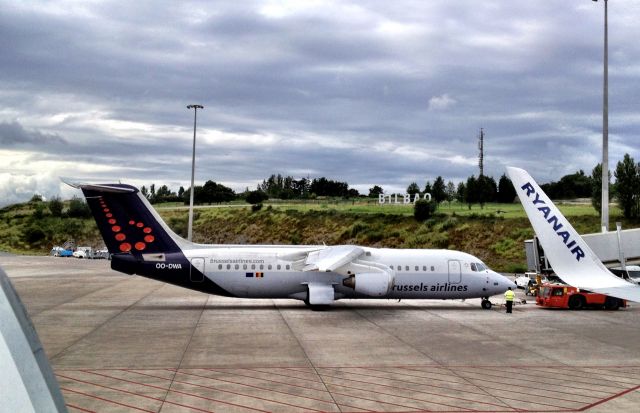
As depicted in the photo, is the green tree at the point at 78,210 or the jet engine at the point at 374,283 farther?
the green tree at the point at 78,210

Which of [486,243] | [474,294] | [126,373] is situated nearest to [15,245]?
[486,243]

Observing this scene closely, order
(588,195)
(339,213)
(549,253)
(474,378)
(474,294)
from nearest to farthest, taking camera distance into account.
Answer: (549,253)
(474,378)
(474,294)
(339,213)
(588,195)

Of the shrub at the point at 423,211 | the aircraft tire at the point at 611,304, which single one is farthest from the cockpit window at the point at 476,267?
the shrub at the point at 423,211

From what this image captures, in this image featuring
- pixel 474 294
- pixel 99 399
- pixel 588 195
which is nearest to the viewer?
pixel 99 399

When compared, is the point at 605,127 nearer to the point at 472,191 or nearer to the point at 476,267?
the point at 476,267

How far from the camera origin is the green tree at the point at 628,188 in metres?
78.1

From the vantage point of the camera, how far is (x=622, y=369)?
18.5m

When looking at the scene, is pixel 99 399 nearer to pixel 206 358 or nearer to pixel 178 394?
pixel 178 394

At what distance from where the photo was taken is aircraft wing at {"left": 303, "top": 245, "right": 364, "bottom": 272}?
2995cm

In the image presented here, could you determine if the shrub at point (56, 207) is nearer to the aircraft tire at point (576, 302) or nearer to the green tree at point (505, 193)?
the green tree at point (505, 193)

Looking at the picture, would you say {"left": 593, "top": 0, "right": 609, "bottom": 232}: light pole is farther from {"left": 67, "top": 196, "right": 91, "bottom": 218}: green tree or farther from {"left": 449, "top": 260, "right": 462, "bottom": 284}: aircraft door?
{"left": 67, "top": 196, "right": 91, "bottom": 218}: green tree

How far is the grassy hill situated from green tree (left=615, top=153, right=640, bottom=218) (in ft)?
12.2

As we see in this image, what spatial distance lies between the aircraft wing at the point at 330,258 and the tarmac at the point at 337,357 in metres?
2.45

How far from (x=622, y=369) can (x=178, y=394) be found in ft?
42.8
